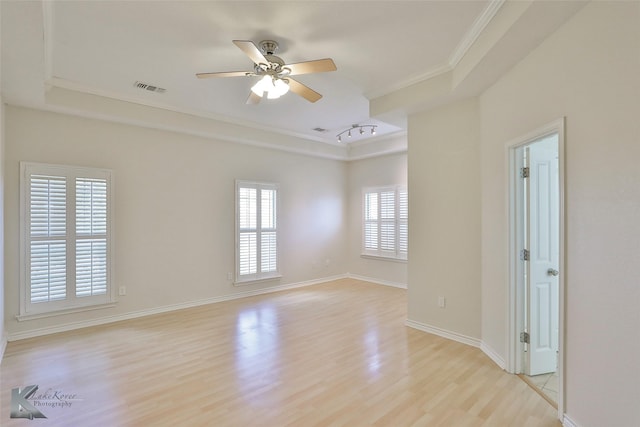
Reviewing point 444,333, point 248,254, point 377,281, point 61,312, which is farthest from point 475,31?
point 61,312

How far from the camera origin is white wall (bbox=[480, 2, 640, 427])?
5.48ft

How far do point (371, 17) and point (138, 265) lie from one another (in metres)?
4.25

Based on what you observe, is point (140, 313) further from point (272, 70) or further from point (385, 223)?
point (385, 223)

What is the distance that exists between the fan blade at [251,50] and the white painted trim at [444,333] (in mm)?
3459

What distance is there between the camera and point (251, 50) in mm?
2520

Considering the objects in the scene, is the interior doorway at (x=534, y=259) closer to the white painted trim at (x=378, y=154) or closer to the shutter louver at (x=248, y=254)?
the white painted trim at (x=378, y=154)

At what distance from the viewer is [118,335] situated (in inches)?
151

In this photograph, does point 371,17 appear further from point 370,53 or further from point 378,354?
point 378,354

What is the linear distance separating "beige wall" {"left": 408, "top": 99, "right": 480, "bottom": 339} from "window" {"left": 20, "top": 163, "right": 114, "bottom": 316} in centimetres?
404

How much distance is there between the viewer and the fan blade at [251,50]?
237 centimetres

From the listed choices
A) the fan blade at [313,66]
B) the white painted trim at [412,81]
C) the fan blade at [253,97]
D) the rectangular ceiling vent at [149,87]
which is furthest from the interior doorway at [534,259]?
the rectangular ceiling vent at [149,87]

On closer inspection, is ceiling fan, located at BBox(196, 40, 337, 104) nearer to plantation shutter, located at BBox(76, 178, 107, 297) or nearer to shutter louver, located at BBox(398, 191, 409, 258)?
plantation shutter, located at BBox(76, 178, 107, 297)

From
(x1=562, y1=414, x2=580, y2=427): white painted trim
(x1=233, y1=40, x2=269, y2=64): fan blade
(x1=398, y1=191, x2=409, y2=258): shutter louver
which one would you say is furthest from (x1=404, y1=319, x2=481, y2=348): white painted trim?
(x1=233, y1=40, x2=269, y2=64): fan blade

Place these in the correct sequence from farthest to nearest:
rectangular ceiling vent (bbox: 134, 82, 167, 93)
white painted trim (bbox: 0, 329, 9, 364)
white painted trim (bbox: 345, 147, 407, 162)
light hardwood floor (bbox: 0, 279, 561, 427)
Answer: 1. white painted trim (bbox: 345, 147, 407, 162)
2. rectangular ceiling vent (bbox: 134, 82, 167, 93)
3. white painted trim (bbox: 0, 329, 9, 364)
4. light hardwood floor (bbox: 0, 279, 561, 427)
